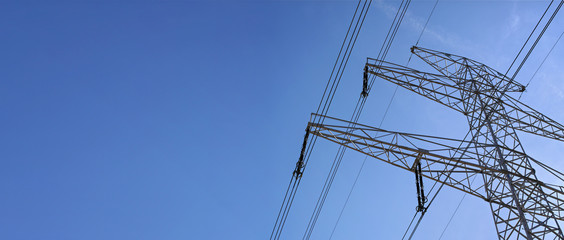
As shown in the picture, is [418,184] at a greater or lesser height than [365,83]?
lesser

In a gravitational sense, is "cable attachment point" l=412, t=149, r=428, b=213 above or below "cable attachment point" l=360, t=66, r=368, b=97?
below

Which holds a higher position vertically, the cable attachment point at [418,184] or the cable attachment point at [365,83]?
the cable attachment point at [365,83]

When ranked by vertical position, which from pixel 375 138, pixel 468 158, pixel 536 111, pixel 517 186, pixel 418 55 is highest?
pixel 418 55

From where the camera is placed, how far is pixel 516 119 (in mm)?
15367

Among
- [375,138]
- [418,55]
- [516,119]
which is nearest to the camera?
[375,138]

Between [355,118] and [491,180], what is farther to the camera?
[355,118]

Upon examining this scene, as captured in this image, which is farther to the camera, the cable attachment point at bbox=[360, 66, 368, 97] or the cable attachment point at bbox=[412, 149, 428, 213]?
the cable attachment point at bbox=[360, 66, 368, 97]

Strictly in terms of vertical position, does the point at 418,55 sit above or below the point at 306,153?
above

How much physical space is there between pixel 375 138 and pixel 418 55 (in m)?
9.59

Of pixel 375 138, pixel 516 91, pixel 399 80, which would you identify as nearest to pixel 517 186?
pixel 375 138

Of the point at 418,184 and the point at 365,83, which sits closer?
the point at 418,184

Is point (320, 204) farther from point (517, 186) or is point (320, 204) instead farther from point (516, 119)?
point (516, 119)

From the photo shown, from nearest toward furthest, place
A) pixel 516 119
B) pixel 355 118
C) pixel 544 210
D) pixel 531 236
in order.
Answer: pixel 531 236, pixel 544 210, pixel 355 118, pixel 516 119

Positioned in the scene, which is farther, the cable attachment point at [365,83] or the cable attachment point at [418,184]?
the cable attachment point at [365,83]
